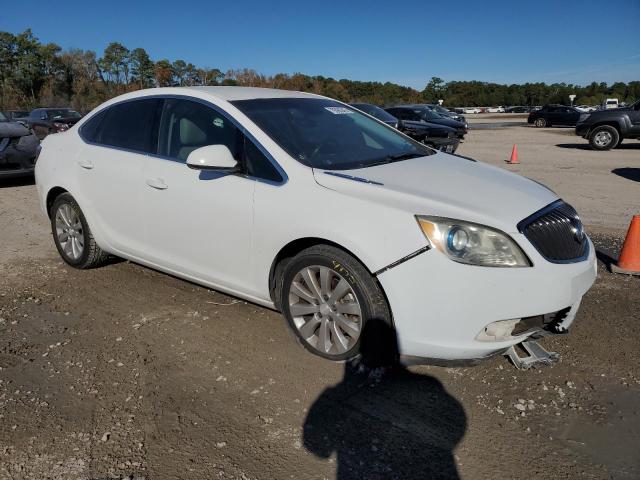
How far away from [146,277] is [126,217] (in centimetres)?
84

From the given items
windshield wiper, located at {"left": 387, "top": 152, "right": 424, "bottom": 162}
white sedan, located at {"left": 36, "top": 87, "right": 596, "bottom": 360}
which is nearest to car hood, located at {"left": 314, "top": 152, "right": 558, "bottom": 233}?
white sedan, located at {"left": 36, "top": 87, "right": 596, "bottom": 360}

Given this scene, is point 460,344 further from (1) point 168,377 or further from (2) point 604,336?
(1) point 168,377

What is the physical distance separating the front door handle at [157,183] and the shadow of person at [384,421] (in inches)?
74.5

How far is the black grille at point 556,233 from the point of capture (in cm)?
292

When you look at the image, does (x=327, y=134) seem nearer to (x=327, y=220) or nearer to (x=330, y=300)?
(x=327, y=220)

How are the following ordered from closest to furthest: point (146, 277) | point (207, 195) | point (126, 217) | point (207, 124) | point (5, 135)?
point (207, 195) < point (207, 124) < point (126, 217) < point (146, 277) < point (5, 135)

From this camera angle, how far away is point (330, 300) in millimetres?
3223

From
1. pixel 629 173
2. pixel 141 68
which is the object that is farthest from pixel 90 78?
pixel 629 173

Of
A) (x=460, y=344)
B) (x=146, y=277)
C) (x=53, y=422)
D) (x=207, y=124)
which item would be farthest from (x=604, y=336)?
(x=146, y=277)

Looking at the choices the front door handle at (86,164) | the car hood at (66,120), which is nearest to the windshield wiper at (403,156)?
the front door handle at (86,164)

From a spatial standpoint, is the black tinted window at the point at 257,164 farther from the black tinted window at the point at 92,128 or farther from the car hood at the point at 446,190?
the black tinted window at the point at 92,128

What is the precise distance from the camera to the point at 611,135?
57.1 feet

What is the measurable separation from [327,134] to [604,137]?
16780 mm

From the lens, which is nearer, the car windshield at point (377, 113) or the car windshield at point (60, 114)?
the car windshield at point (377, 113)
